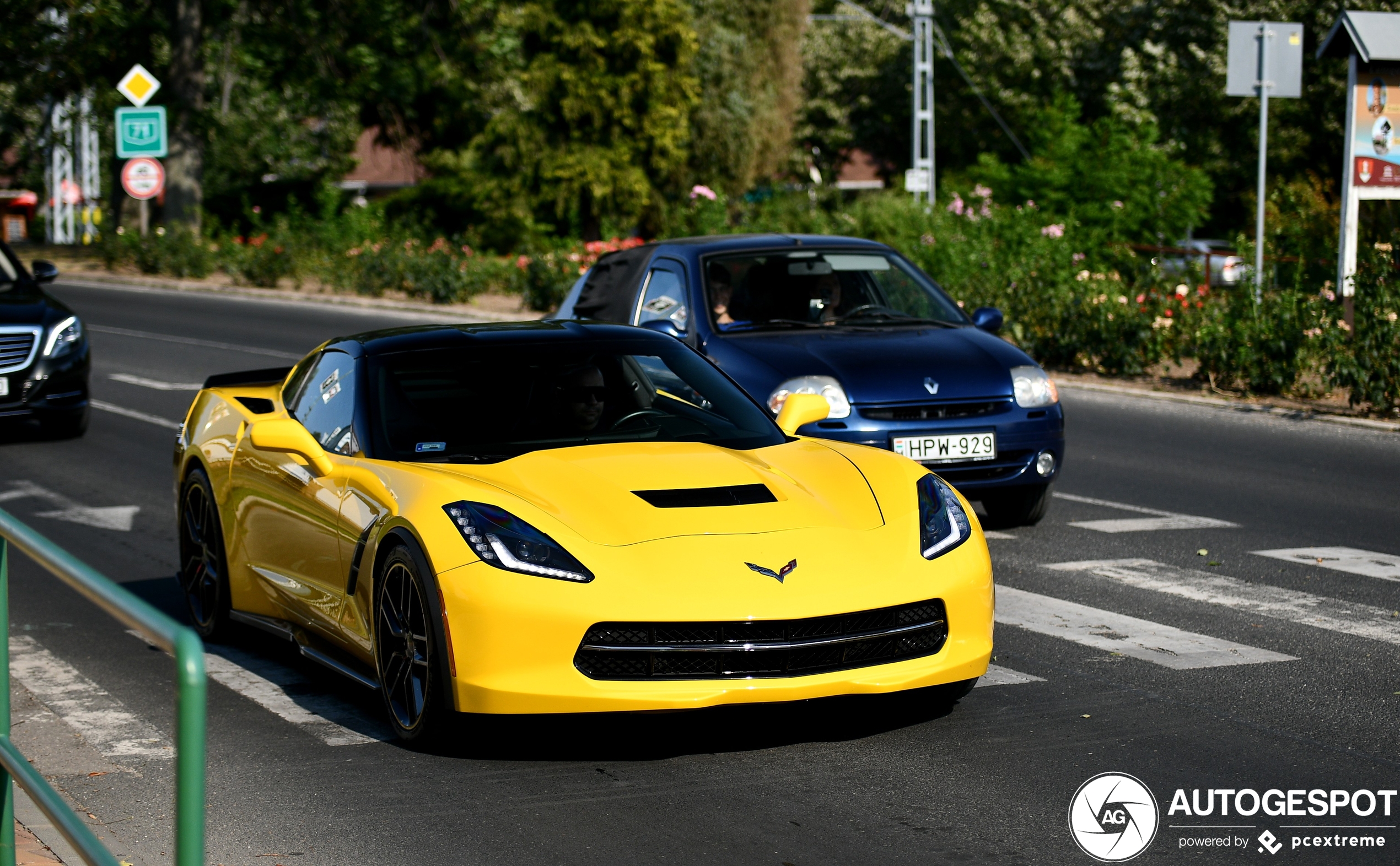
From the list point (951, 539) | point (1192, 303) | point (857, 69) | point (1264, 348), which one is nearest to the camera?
point (951, 539)

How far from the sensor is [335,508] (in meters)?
6.17

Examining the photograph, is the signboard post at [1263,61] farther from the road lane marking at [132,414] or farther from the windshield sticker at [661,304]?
Answer: the road lane marking at [132,414]

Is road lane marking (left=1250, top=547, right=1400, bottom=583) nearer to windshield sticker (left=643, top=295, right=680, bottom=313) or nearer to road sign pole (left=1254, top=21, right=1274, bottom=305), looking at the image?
windshield sticker (left=643, top=295, right=680, bottom=313)

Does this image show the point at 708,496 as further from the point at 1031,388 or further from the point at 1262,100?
the point at 1262,100

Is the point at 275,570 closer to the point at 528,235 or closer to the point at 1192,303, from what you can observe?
the point at 1192,303

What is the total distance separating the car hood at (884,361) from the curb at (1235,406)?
5483mm

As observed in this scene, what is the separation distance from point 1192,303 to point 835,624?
1328 cm

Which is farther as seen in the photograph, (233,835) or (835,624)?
(835,624)

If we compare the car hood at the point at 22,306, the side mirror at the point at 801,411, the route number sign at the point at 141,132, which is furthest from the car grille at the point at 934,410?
the route number sign at the point at 141,132

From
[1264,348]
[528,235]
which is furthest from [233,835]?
[528,235]

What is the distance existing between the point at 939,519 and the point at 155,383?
15001mm

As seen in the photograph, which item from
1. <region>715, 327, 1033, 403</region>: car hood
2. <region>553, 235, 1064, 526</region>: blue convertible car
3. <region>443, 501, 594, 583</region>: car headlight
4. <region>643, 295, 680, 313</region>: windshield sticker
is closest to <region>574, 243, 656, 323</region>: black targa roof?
<region>553, 235, 1064, 526</region>: blue convertible car

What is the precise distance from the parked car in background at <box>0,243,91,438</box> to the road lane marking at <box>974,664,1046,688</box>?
10346 mm

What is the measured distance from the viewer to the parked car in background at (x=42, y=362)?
47.5 feet
